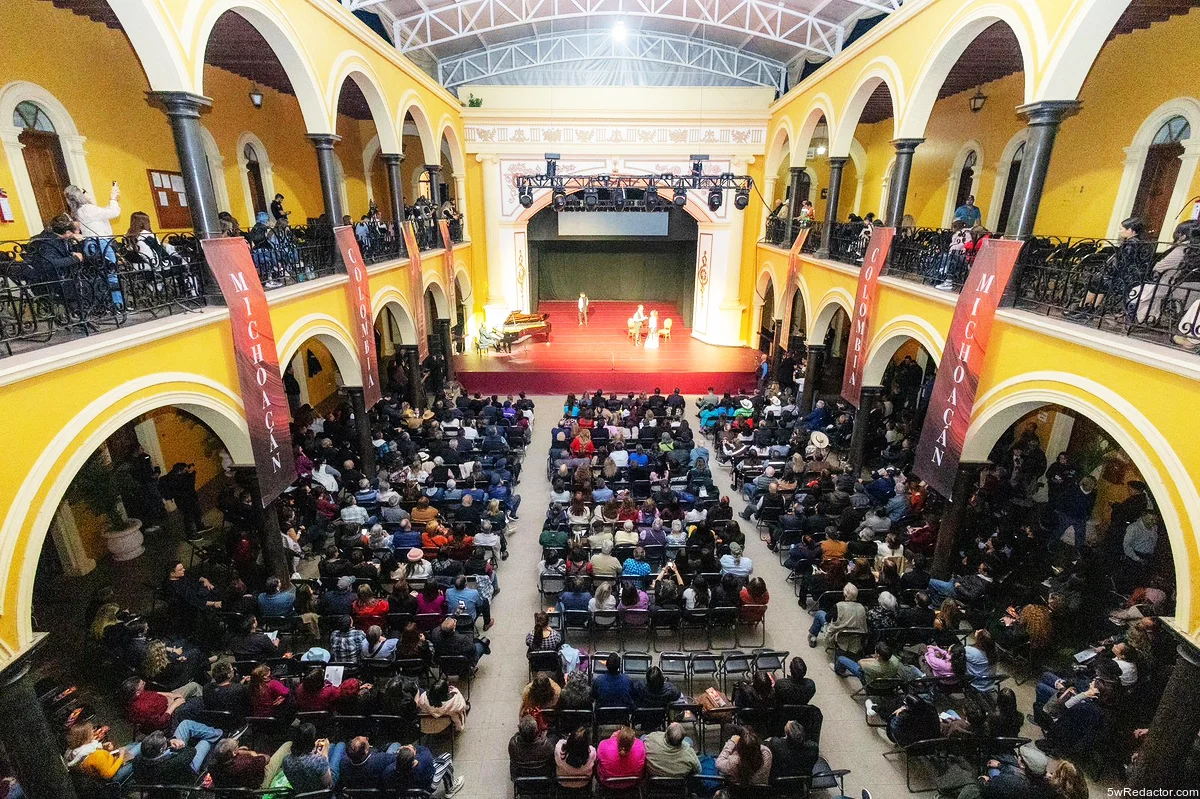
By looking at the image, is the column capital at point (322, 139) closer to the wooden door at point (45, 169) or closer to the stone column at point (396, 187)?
the stone column at point (396, 187)

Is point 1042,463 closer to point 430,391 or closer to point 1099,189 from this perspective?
point 1099,189

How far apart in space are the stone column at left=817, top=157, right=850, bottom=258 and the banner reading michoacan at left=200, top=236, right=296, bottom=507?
34.5 feet

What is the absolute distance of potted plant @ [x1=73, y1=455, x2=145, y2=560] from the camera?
799 centimetres

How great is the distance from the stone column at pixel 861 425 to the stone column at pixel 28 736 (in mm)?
10902

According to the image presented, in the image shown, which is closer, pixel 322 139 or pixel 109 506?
pixel 109 506

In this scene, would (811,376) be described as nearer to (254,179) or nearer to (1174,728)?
(1174,728)

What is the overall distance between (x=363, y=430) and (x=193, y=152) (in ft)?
16.8

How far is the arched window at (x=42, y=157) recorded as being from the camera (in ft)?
23.6

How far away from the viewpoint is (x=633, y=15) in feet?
49.7

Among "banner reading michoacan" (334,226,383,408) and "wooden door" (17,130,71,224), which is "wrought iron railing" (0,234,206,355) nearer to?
"wooden door" (17,130,71,224)

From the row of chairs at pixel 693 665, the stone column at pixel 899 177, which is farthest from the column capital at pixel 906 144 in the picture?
the row of chairs at pixel 693 665

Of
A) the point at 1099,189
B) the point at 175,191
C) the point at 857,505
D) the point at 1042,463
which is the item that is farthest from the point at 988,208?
the point at 175,191

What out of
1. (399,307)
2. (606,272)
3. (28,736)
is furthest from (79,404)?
(606,272)

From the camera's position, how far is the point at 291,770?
443 cm
